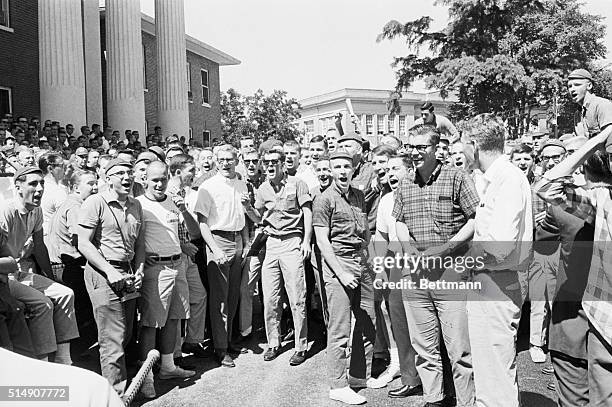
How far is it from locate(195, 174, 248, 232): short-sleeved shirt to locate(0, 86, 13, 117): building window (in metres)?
15.7

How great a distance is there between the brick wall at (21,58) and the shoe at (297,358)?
16.7 meters

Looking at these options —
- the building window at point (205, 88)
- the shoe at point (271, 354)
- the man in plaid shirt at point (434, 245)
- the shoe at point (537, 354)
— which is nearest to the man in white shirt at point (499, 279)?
the man in plaid shirt at point (434, 245)

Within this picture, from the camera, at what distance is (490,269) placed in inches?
147

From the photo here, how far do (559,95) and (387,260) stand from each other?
22.4 metres

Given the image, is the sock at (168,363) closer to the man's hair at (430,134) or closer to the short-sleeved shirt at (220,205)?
the short-sleeved shirt at (220,205)

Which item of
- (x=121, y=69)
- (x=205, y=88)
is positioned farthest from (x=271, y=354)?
(x=205, y=88)

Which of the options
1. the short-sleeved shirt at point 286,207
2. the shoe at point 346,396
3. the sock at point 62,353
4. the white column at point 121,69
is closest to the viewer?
the shoe at point 346,396

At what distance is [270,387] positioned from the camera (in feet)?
17.3

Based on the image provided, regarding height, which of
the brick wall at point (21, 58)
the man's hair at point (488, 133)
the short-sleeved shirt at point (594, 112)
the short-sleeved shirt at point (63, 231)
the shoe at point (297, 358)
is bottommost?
the shoe at point (297, 358)

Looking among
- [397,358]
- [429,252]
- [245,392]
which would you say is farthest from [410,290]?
[245,392]

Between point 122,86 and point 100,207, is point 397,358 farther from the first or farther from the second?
point 122,86

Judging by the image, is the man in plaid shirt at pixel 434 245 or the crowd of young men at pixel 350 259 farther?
the man in plaid shirt at pixel 434 245

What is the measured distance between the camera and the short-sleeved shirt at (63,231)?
582cm

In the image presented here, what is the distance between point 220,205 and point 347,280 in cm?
177
